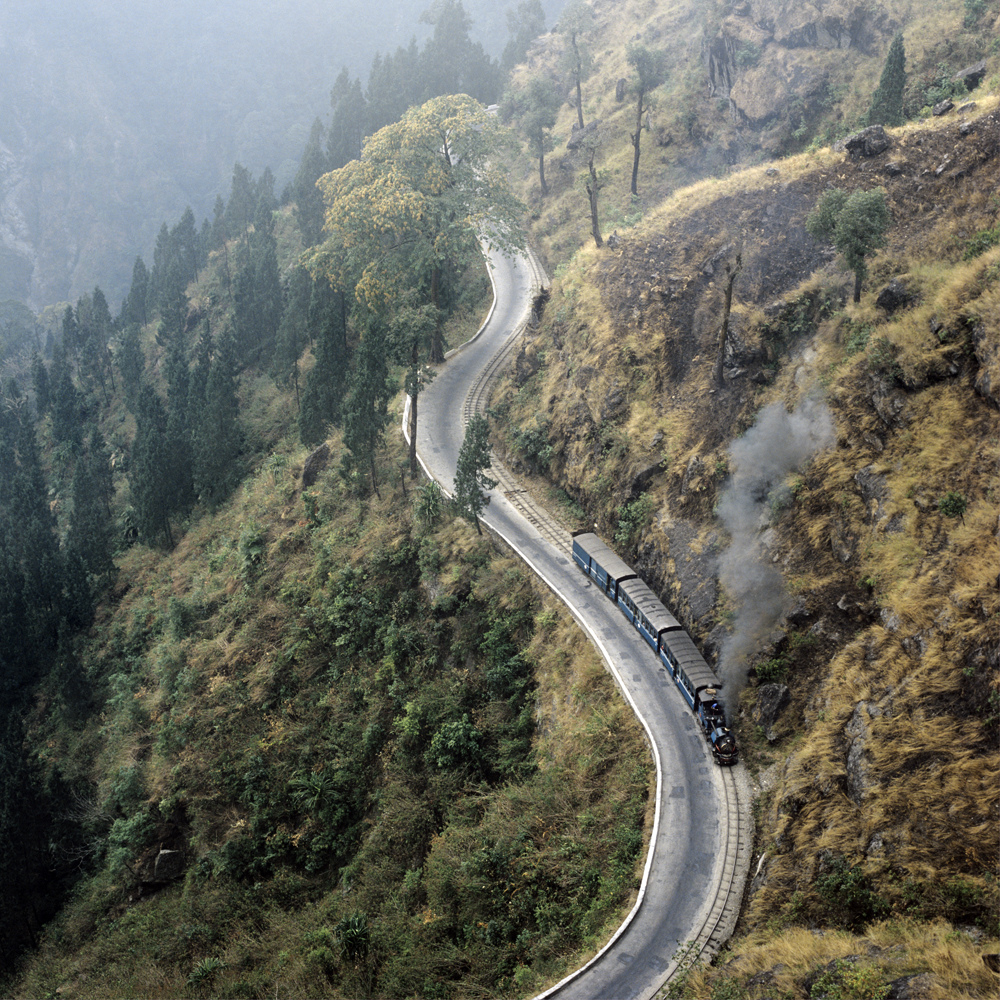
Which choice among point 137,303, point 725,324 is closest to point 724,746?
point 725,324

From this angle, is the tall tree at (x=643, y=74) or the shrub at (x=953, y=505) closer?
the shrub at (x=953, y=505)

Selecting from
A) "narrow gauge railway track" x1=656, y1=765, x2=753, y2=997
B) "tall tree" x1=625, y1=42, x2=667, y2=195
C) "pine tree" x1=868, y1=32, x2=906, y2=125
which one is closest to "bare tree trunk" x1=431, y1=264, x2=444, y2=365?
"tall tree" x1=625, y1=42, x2=667, y2=195

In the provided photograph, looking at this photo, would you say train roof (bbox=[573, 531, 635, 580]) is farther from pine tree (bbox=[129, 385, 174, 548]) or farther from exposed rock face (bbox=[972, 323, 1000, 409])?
pine tree (bbox=[129, 385, 174, 548])

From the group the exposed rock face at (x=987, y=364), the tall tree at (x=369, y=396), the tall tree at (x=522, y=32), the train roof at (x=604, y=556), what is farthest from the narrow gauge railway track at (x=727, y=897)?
the tall tree at (x=522, y=32)

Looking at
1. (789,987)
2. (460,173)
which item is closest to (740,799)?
(789,987)

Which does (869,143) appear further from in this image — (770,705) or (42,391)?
(42,391)

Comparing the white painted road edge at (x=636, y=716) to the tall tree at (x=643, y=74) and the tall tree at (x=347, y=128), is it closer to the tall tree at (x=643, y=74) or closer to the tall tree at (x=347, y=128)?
the tall tree at (x=643, y=74)

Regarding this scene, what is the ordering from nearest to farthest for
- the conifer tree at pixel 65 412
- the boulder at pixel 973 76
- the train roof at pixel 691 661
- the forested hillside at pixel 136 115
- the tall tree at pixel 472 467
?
the train roof at pixel 691 661 < the tall tree at pixel 472 467 < the boulder at pixel 973 76 < the conifer tree at pixel 65 412 < the forested hillside at pixel 136 115

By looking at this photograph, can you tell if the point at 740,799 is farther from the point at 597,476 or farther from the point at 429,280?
the point at 429,280
